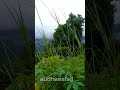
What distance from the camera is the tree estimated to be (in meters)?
3.23

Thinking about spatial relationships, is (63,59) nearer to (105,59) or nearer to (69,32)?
(69,32)

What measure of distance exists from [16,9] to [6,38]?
32cm

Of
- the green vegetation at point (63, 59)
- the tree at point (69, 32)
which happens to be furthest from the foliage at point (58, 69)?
the tree at point (69, 32)

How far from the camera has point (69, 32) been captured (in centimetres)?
326

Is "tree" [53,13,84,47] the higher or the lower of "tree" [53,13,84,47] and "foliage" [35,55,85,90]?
the higher

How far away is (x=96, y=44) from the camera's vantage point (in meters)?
3.09

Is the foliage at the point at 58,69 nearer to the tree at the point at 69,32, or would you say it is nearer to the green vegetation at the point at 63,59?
the green vegetation at the point at 63,59

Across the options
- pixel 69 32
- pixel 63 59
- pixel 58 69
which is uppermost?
pixel 69 32

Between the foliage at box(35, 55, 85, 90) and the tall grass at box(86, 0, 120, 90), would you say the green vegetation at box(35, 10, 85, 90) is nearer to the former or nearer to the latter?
the foliage at box(35, 55, 85, 90)

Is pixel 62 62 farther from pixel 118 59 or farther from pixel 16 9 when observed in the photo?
pixel 118 59

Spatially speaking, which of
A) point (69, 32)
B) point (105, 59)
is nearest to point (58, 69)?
point (69, 32)

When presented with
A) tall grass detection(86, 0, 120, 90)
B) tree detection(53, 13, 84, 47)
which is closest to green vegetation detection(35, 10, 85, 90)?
tree detection(53, 13, 84, 47)

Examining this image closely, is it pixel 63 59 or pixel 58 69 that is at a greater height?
pixel 63 59

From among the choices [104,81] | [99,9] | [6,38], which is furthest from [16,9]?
[104,81]
